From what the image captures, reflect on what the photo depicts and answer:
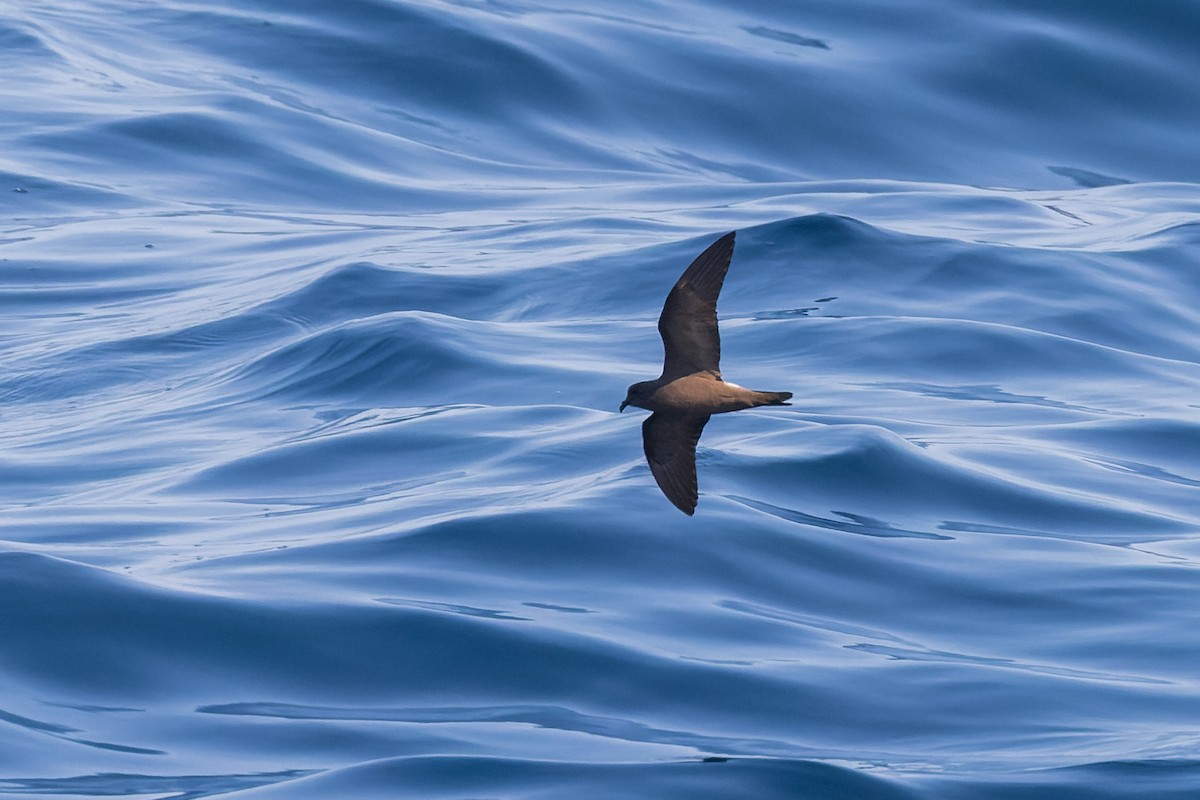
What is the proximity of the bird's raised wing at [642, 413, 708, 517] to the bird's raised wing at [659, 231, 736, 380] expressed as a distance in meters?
0.26

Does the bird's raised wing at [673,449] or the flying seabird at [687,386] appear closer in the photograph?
the flying seabird at [687,386]

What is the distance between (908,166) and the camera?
2227 centimetres

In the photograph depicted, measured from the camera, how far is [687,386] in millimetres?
7496

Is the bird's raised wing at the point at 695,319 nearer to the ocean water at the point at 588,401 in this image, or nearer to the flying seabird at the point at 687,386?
the flying seabird at the point at 687,386

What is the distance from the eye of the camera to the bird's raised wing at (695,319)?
7.46 meters

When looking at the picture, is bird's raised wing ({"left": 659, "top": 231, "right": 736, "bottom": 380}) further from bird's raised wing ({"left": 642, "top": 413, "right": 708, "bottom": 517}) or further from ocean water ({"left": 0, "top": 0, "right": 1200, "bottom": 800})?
ocean water ({"left": 0, "top": 0, "right": 1200, "bottom": 800})

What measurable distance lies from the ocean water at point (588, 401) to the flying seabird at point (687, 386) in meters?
1.17

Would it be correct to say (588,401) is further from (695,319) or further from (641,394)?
(695,319)

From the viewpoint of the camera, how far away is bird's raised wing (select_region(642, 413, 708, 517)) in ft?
25.3

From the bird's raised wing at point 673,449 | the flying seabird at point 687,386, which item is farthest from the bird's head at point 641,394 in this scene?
the bird's raised wing at point 673,449

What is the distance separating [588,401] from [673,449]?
5040 millimetres

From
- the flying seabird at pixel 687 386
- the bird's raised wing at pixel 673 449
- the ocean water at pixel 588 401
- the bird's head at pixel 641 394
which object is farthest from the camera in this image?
the ocean water at pixel 588 401

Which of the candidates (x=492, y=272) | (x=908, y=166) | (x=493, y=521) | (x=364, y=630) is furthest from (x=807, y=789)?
(x=908, y=166)

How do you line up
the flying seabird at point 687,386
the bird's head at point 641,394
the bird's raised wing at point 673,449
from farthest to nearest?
1. the bird's raised wing at point 673,449
2. the bird's head at point 641,394
3. the flying seabird at point 687,386
